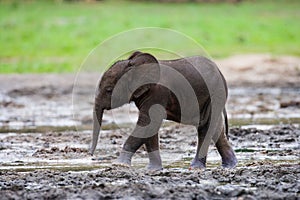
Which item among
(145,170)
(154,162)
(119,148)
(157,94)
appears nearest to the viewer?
(145,170)

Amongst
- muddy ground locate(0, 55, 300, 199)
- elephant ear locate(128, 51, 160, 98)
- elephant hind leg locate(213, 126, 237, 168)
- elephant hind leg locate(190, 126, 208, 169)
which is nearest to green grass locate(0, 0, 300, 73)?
muddy ground locate(0, 55, 300, 199)

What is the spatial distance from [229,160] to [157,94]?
1.18m

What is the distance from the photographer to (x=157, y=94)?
946 cm

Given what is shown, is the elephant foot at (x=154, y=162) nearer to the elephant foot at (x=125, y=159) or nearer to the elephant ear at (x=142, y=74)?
the elephant foot at (x=125, y=159)

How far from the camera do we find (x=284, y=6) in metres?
40.6

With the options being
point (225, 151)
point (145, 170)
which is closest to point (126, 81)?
point (145, 170)

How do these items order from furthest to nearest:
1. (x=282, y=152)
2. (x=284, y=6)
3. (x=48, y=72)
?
(x=284, y=6)
(x=48, y=72)
(x=282, y=152)

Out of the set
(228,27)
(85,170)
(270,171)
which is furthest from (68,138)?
(228,27)

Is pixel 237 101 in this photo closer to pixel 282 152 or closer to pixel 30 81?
pixel 30 81

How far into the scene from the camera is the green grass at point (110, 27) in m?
27.4

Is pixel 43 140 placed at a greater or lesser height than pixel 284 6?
lesser

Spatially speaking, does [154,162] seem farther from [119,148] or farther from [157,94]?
[119,148]

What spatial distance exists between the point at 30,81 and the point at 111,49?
16.8 ft

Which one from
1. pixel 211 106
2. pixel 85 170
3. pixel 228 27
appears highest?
pixel 228 27
